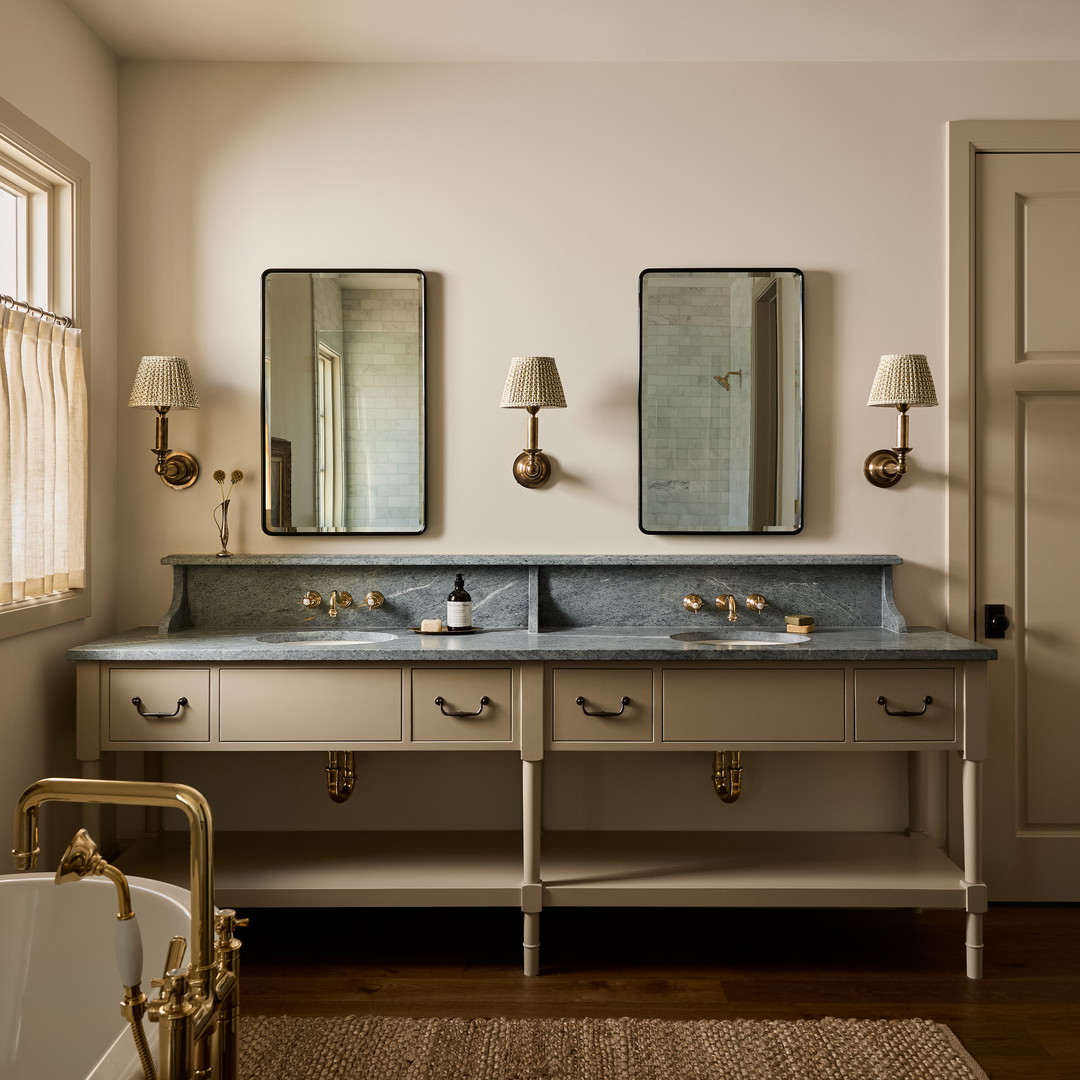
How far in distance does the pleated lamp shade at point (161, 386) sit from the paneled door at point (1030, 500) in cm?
239

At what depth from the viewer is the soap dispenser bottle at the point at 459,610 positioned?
288 centimetres

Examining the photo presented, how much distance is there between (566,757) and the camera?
3.07m

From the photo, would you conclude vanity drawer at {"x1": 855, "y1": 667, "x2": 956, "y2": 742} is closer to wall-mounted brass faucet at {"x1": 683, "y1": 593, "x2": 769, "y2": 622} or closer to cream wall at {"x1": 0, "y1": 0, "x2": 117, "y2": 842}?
wall-mounted brass faucet at {"x1": 683, "y1": 593, "x2": 769, "y2": 622}

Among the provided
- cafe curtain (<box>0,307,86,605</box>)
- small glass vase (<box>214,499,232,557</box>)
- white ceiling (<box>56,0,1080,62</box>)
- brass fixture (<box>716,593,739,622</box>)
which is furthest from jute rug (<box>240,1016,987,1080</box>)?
white ceiling (<box>56,0,1080,62</box>)

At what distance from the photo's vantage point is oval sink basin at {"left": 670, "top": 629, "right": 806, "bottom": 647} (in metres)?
2.88

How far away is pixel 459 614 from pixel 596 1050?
1.19m

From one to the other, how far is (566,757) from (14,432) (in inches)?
69.8

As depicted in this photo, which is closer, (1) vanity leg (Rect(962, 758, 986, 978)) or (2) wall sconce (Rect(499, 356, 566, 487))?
(1) vanity leg (Rect(962, 758, 986, 978))

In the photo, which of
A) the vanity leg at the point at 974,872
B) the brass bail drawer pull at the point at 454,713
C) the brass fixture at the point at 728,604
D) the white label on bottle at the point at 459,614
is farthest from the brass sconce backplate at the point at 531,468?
the vanity leg at the point at 974,872

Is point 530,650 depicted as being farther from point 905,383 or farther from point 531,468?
point 905,383

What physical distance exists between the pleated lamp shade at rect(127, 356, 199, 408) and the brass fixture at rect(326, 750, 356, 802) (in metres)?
1.13

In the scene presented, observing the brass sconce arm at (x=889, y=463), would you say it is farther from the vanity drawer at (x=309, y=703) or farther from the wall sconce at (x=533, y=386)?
the vanity drawer at (x=309, y=703)

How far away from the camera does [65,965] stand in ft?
5.95

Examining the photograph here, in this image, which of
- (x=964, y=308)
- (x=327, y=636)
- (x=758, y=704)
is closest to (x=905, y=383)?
(x=964, y=308)
